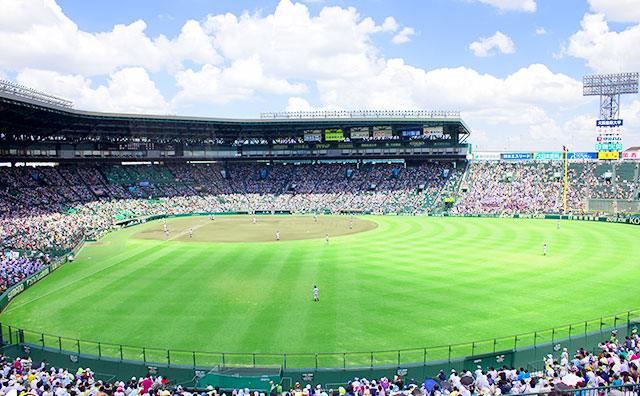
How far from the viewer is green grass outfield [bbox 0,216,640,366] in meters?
21.0

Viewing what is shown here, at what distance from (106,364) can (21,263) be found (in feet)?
73.3

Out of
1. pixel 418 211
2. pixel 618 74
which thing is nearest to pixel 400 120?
pixel 418 211

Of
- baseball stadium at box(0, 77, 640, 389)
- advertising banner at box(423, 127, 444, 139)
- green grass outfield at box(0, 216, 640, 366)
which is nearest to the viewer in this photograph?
baseball stadium at box(0, 77, 640, 389)

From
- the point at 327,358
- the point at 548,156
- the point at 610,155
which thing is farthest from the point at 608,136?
the point at 327,358

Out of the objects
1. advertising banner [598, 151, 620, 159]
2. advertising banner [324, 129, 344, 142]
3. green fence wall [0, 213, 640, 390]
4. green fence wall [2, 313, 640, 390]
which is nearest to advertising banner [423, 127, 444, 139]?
advertising banner [324, 129, 344, 142]

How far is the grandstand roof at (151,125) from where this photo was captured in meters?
57.7

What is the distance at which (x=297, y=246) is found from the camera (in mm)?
44250

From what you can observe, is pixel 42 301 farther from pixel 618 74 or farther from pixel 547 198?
pixel 618 74

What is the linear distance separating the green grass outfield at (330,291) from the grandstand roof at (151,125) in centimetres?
2399

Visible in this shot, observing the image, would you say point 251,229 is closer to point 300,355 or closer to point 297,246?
point 297,246

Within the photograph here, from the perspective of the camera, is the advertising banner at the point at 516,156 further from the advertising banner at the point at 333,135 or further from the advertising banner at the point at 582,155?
the advertising banner at the point at 333,135

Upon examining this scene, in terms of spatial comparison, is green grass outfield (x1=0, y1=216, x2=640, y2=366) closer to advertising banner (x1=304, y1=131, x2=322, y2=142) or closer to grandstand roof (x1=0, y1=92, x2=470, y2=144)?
grandstand roof (x1=0, y1=92, x2=470, y2=144)

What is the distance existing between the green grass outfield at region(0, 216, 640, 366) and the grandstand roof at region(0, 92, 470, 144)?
2399cm

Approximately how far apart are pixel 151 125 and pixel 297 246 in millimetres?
46061
